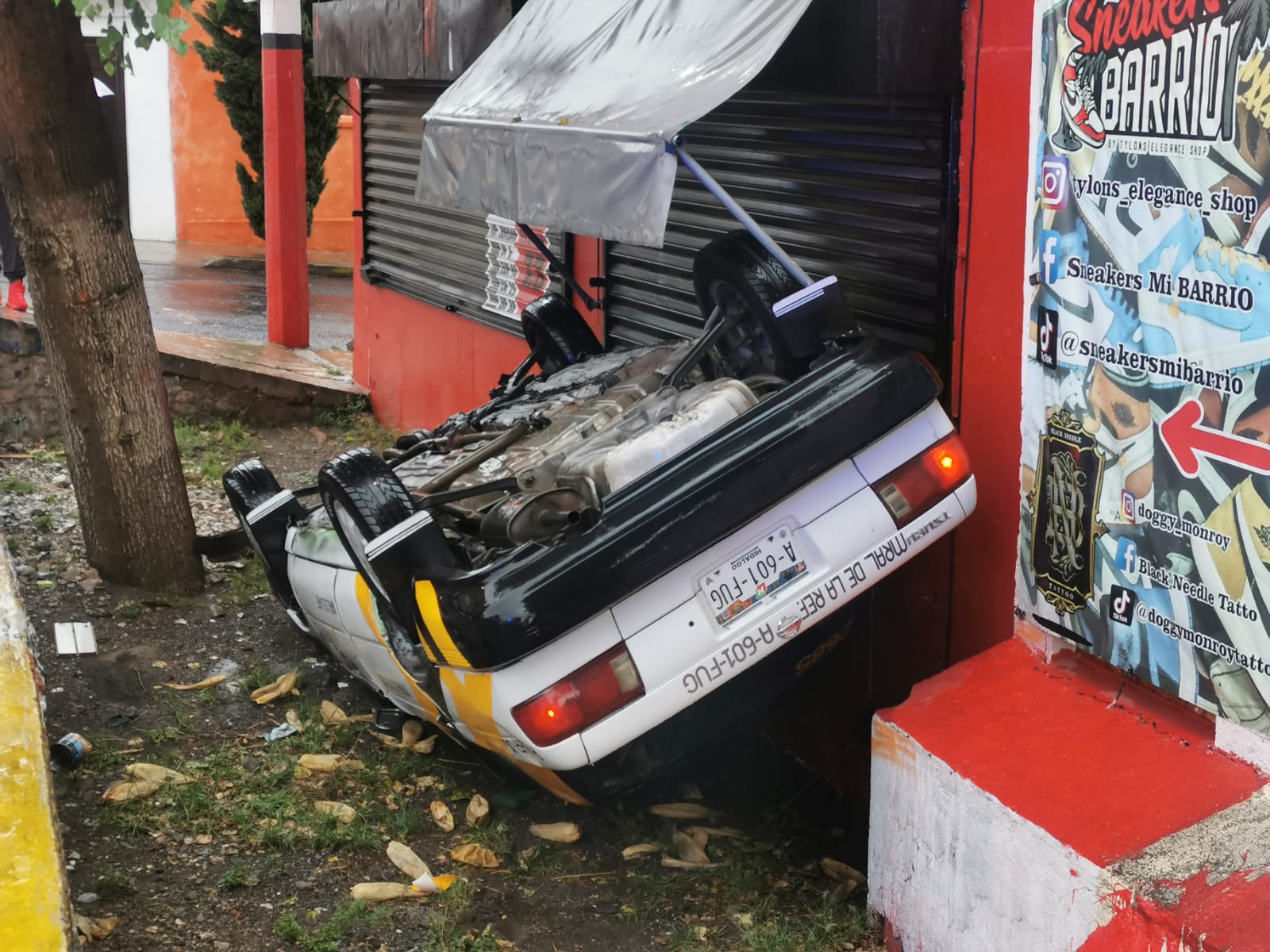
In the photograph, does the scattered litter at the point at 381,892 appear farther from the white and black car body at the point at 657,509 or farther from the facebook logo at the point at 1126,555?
the facebook logo at the point at 1126,555

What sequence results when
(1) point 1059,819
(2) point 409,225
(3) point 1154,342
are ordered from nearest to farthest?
(1) point 1059,819
(3) point 1154,342
(2) point 409,225

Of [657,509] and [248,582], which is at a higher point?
[657,509]

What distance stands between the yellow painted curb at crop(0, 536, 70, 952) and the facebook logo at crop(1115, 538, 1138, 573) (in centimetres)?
260

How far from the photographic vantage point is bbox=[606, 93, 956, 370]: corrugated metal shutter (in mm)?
4449

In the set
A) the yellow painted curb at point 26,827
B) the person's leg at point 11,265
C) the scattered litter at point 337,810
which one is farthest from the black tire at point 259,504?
the person's leg at point 11,265

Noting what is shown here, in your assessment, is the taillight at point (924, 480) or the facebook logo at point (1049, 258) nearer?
the facebook logo at point (1049, 258)

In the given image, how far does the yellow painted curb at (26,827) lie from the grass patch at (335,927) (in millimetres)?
762

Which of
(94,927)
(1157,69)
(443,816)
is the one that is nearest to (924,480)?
(1157,69)

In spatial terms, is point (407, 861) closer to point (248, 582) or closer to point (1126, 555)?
point (1126, 555)

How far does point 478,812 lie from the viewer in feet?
15.1

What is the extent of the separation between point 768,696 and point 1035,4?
81.5 inches

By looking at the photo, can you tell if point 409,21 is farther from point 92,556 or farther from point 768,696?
point 768,696

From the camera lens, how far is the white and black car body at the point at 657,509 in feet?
11.8

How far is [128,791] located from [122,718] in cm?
69
